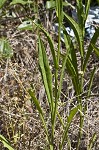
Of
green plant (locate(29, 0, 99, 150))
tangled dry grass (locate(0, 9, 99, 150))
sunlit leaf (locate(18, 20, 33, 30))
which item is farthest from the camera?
sunlit leaf (locate(18, 20, 33, 30))

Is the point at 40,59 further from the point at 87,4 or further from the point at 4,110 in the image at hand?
the point at 4,110

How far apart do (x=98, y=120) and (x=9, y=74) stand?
460 millimetres

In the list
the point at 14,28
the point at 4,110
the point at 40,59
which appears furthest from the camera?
the point at 14,28

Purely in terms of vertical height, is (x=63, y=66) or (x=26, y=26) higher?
(x=63, y=66)

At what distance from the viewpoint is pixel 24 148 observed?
133cm

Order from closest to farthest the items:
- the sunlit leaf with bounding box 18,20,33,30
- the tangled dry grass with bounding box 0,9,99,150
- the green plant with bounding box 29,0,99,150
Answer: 1. the green plant with bounding box 29,0,99,150
2. the tangled dry grass with bounding box 0,9,99,150
3. the sunlit leaf with bounding box 18,20,33,30

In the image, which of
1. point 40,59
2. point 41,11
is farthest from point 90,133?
point 41,11

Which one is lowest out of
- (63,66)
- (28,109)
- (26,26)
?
(28,109)

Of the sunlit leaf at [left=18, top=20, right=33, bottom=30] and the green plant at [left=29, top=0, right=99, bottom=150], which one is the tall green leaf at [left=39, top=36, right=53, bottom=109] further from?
the sunlit leaf at [left=18, top=20, right=33, bottom=30]

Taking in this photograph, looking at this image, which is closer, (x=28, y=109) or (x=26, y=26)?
(x=28, y=109)

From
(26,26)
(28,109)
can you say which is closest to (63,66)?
(28,109)

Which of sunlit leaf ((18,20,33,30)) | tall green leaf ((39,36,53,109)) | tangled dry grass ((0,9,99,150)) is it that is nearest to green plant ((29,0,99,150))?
tall green leaf ((39,36,53,109))

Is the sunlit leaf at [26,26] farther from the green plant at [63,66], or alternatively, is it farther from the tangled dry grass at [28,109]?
the green plant at [63,66]

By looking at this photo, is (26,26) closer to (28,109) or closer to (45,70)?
(28,109)
